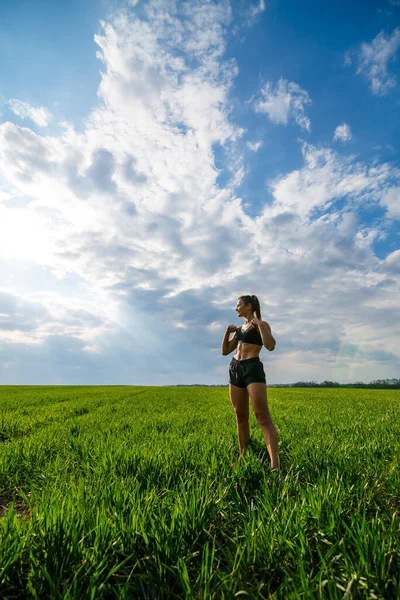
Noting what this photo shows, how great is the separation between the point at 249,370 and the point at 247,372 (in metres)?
0.05

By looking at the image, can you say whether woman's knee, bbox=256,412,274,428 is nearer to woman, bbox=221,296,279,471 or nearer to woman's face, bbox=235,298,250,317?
woman, bbox=221,296,279,471

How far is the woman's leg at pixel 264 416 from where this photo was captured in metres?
4.47

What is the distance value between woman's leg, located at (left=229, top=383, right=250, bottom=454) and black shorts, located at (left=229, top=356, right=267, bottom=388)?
12 centimetres

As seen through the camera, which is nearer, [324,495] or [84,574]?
[84,574]

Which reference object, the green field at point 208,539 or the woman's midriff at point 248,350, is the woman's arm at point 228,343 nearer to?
the woman's midriff at point 248,350

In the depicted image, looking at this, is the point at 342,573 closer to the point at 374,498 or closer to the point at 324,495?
the point at 324,495

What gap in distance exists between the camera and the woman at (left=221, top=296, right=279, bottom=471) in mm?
4605

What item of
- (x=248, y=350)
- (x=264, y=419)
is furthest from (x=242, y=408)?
(x=248, y=350)

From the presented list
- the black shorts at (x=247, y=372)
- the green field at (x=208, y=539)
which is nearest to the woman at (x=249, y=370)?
the black shorts at (x=247, y=372)

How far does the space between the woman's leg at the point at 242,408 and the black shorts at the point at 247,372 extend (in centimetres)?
12

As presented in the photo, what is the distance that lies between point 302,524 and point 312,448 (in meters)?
2.87

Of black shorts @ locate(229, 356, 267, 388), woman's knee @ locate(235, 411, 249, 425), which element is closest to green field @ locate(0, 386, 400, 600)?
woman's knee @ locate(235, 411, 249, 425)

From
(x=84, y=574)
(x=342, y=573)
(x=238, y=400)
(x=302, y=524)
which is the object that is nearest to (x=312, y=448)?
(x=238, y=400)

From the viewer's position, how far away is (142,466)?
4.27 metres
